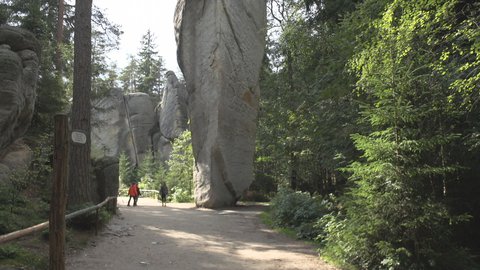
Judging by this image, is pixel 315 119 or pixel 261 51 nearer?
pixel 315 119

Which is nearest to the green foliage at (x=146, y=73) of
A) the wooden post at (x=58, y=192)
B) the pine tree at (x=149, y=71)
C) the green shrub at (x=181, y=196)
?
the pine tree at (x=149, y=71)

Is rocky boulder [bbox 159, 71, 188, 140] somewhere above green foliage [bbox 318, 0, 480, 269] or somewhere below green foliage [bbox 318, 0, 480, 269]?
above

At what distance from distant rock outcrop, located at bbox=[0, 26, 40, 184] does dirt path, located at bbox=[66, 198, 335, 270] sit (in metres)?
3.92

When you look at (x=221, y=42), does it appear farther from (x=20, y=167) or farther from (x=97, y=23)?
(x=20, y=167)

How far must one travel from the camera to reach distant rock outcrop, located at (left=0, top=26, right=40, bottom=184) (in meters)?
11.3

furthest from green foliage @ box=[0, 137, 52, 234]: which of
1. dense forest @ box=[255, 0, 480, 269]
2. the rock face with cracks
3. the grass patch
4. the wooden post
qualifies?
the rock face with cracks

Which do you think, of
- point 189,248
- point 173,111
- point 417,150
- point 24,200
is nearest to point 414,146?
point 417,150

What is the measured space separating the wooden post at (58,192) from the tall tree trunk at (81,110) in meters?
5.36

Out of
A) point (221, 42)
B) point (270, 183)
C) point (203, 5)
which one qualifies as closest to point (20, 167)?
point (221, 42)

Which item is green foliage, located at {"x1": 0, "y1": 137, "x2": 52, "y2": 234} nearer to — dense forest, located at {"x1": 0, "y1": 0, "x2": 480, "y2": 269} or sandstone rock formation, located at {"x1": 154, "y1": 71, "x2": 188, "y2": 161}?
dense forest, located at {"x1": 0, "y1": 0, "x2": 480, "y2": 269}

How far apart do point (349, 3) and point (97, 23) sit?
14317 mm

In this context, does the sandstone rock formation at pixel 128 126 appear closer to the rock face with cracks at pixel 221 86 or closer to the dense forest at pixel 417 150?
the rock face with cracks at pixel 221 86

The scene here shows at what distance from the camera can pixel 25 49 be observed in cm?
1361

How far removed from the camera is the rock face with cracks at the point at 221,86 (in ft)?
63.9
